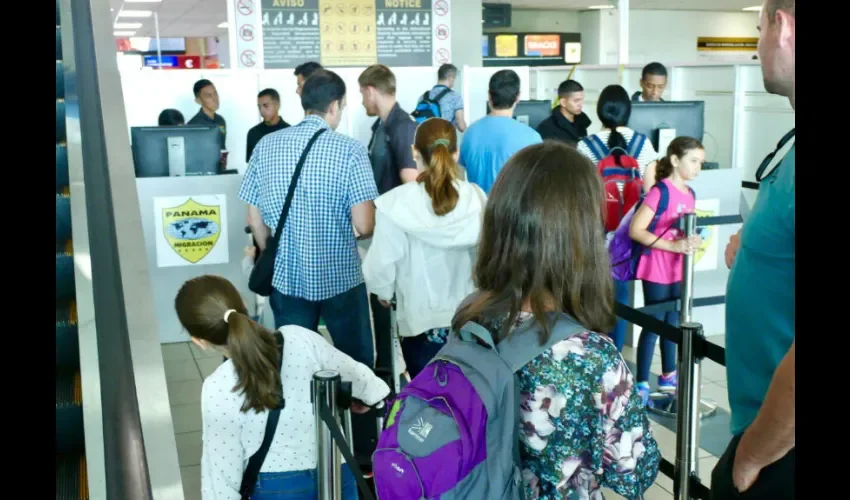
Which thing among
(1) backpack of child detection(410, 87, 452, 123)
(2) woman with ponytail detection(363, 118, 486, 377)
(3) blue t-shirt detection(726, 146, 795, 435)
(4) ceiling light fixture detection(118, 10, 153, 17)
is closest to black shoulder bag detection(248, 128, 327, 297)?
(2) woman with ponytail detection(363, 118, 486, 377)

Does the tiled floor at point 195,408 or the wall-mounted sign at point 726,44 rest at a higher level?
the wall-mounted sign at point 726,44

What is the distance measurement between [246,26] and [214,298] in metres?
6.47

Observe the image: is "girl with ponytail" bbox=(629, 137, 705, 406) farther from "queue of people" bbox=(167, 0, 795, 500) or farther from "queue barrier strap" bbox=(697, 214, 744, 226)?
"queue barrier strap" bbox=(697, 214, 744, 226)

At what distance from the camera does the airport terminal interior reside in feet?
3.78

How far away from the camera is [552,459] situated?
1.41 m

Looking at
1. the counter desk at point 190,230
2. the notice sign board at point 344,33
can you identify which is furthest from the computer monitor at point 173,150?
the notice sign board at point 344,33

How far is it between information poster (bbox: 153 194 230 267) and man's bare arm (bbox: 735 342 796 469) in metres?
4.39

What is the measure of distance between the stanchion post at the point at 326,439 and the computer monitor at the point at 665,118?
11.5 feet

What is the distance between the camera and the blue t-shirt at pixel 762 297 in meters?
1.33

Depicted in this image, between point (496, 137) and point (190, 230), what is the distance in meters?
2.42

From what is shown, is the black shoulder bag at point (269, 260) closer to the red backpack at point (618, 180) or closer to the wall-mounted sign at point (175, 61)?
the red backpack at point (618, 180)

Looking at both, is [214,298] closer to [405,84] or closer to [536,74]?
[405,84]

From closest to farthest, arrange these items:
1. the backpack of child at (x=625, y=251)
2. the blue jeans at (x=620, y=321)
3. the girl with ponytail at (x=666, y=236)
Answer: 1. the girl with ponytail at (x=666, y=236)
2. the backpack of child at (x=625, y=251)
3. the blue jeans at (x=620, y=321)
